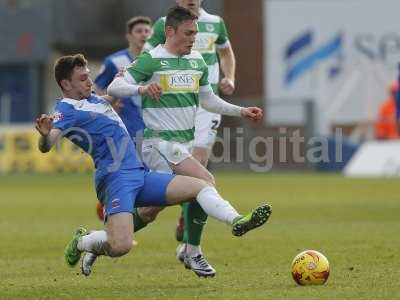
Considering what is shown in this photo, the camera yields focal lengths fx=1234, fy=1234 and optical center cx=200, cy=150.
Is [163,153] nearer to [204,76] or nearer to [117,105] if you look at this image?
[204,76]

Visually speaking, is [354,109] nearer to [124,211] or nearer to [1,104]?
[1,104]

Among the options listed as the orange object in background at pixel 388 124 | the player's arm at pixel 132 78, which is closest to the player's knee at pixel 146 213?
the player's arm at pixel 132 78

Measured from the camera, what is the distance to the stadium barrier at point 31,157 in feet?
110

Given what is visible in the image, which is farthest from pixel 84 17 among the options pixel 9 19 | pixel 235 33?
pixel 235 33

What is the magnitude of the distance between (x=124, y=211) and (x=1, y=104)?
3176cm

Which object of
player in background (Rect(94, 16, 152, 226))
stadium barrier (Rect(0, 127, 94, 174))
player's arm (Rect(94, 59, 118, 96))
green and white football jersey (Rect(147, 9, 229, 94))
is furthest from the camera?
stadium barrier (Rect(0, 127, 94, 174))

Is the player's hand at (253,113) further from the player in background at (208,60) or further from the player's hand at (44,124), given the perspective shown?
the player in background at (208,60)

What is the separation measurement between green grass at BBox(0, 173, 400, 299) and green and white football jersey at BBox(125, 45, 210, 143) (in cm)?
120

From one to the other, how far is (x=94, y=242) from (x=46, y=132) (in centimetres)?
111

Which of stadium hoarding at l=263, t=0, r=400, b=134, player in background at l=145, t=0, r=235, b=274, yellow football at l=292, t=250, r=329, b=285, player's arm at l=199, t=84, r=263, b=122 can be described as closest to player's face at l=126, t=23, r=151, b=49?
player in background at l=145, t=0, r=235, b=274

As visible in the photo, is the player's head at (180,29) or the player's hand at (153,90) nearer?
the player's hand at (153,90)

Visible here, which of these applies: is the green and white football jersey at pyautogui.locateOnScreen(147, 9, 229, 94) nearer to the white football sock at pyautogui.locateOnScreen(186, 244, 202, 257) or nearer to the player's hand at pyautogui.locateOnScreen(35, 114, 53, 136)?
the white football sock at pyautogui.locateOnScreen(186, 244, 202, 257)

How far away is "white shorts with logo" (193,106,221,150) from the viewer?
11828 millimetres

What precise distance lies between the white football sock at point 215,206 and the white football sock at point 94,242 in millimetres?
796
